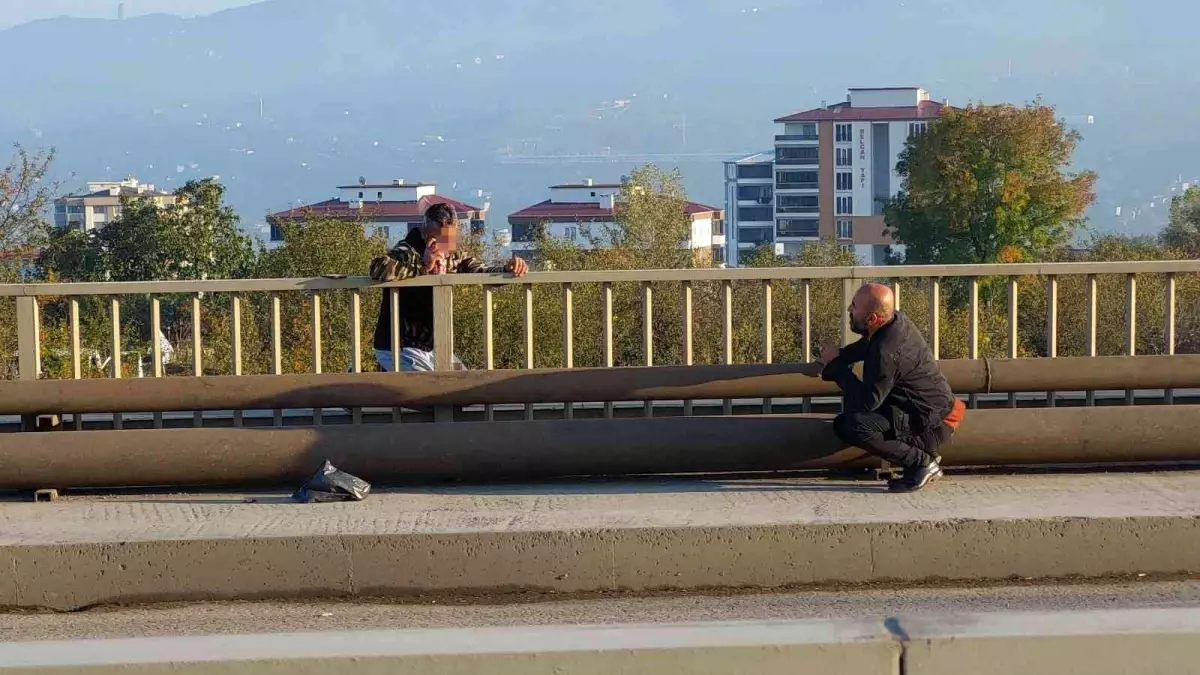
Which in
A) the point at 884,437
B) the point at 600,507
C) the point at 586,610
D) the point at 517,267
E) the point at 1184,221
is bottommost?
the point at 586,610

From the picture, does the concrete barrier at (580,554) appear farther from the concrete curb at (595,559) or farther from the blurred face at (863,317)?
the blurred face at (863,317)

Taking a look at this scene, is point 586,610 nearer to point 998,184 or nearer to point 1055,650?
point 1055,650

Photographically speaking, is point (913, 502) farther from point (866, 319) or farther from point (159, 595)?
point (159, 595)

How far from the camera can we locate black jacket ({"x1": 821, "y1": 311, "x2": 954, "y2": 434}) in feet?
26.4

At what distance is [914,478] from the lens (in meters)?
8.12

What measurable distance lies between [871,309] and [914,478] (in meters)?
0.90

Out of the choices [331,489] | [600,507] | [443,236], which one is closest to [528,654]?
[600,507]

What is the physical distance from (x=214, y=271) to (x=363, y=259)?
105ft

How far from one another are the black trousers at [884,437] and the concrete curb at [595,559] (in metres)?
0.89

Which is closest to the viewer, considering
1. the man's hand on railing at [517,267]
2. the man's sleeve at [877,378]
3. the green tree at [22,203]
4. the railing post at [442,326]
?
the man's sleeve at [877,378]

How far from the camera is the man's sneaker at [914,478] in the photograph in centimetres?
812

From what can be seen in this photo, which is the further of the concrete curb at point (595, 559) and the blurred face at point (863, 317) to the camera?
the blurred face at point (863, 317)

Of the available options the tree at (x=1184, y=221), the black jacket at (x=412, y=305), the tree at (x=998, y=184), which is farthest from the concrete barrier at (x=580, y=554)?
the tree at (x=1184, y=221)

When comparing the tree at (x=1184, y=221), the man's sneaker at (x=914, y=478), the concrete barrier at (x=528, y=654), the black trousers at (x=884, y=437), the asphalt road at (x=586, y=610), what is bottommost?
the asphalt road at (x=586, y=610)
